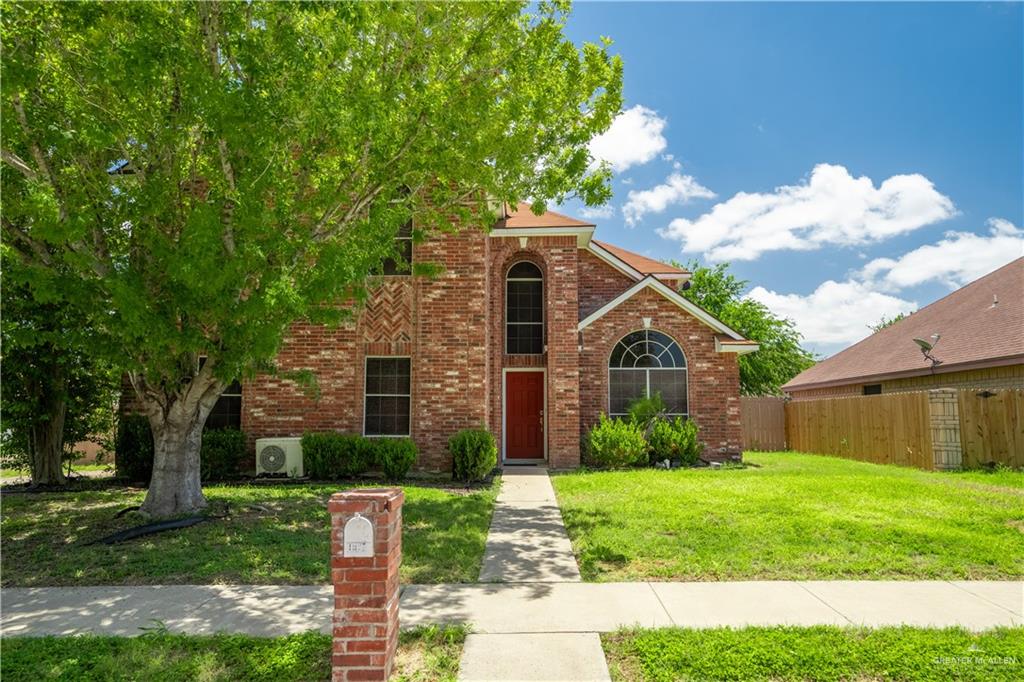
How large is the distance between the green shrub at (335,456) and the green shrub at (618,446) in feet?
18.3

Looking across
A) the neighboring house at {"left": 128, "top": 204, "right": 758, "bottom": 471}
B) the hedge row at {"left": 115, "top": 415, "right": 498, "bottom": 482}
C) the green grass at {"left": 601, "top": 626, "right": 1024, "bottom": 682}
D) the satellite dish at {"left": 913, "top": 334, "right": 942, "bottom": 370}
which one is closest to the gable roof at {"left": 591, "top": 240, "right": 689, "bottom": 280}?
the neighboring house at {"left": 128, "top": 204, "right": 758, "bottom": 471}

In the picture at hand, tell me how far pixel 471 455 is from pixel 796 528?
22.0ft

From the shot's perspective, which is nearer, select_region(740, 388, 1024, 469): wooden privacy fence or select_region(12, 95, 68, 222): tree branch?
select_region(12, 95, 68, 222): tree branch

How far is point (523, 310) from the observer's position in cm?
1652

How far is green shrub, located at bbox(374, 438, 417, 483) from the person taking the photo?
40.6 ft

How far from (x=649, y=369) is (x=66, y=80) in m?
13.4

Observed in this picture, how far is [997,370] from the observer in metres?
15.9

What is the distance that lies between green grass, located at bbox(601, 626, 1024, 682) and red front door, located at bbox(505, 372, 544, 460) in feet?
39.2

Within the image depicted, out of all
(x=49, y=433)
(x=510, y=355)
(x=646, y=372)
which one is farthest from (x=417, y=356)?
(x=49, y=433)

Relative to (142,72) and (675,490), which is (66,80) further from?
(675,490)

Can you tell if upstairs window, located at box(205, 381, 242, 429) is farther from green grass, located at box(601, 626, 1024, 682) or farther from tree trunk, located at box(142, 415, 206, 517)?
green grass, located at box(601, 626, 1024, 682)

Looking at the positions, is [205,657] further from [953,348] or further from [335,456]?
[953,348]

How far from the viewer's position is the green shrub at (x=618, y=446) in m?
14.6

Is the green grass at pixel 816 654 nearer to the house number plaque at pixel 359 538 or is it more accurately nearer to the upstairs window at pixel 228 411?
the house number plaque at pixel 359 538
